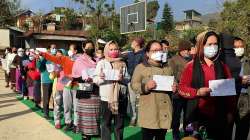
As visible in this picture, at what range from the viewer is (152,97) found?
5629 millimetres

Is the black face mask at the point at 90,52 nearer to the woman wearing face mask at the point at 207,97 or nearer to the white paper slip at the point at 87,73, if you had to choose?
the white paper slip at the point at 87,73

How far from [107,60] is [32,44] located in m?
40.6

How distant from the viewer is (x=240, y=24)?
18.3m

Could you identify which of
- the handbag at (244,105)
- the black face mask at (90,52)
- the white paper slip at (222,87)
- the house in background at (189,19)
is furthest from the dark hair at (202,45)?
the house in background at (189,19)

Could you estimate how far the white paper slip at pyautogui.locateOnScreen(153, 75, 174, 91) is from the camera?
542cm

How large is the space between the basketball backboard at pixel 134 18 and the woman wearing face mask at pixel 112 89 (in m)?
10.9

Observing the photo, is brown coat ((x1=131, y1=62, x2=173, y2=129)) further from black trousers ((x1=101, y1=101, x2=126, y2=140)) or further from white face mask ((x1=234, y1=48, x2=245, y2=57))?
white face mask ((x1=234, y1=48, x2=245, y2=57))

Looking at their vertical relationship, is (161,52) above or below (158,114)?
above

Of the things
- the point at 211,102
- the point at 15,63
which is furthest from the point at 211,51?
the point at 15,63

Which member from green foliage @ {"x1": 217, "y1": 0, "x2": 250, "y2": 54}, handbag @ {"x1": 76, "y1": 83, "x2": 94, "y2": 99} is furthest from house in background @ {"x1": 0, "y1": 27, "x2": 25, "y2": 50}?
handbag @ {"x1": 76, "y1": 83, "x2": 94, "y2": 99}

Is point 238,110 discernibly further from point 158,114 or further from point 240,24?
point 240,24

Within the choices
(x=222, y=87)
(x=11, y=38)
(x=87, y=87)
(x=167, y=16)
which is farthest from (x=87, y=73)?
(x=167, y=16)

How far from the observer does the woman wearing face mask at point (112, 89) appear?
21.8ft

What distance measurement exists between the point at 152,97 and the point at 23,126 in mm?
5291
